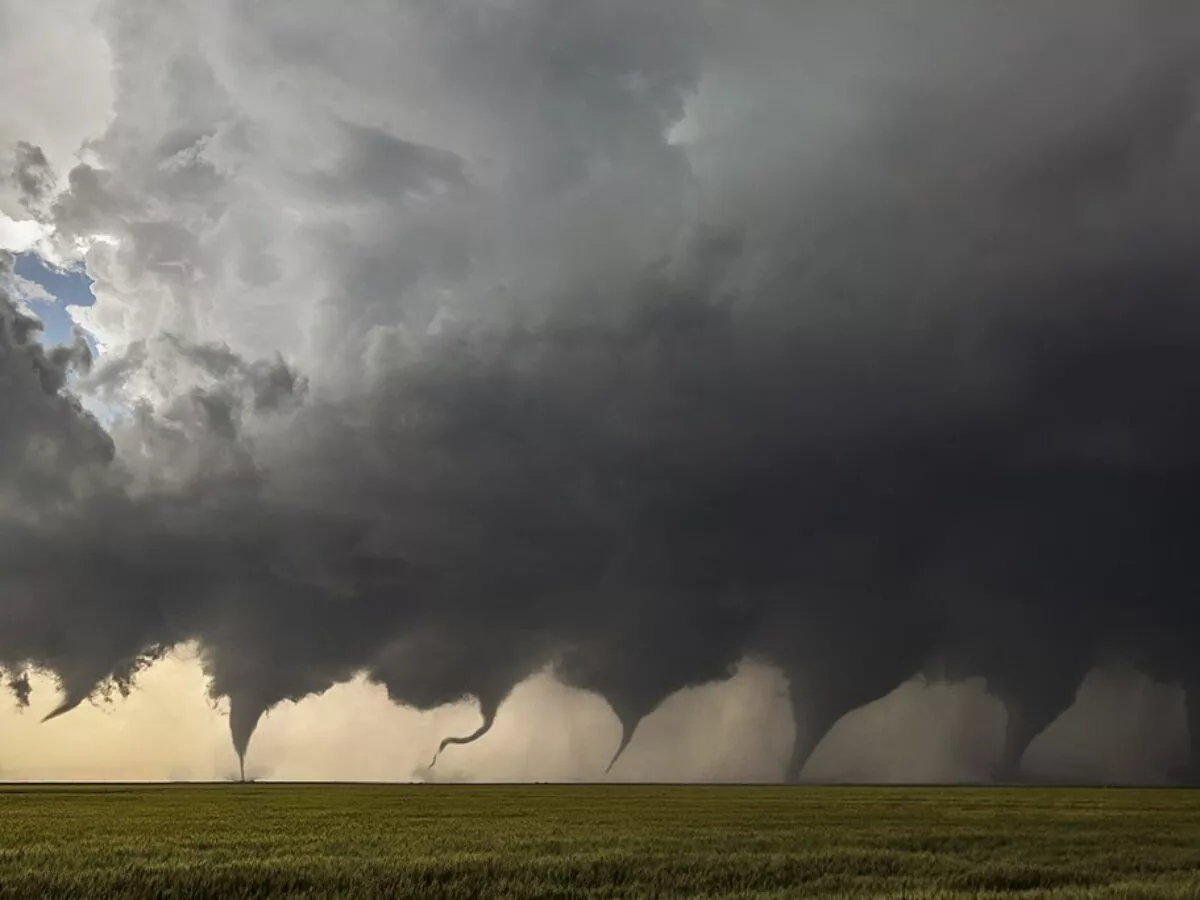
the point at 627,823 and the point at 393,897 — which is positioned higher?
the point at 393,897

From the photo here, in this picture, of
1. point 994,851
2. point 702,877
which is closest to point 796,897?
point 702,877

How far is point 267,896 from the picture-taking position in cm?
1991

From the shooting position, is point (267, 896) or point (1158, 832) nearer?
point (267, 896)

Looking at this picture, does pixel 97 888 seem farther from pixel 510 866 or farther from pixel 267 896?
pixel 510 866

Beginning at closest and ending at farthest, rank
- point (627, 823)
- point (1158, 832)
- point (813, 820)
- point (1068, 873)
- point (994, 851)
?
point (1068, 873), point (994, 851), point (1158, 832), point (627, 823), point (813, 820)

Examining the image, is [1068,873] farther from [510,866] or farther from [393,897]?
[393,897]

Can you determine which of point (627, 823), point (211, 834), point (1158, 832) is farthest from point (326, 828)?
point (1158, 832)

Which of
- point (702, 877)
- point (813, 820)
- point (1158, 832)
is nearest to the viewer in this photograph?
point (702, 877)

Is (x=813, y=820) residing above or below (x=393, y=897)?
below

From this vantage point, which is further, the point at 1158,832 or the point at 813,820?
the point at 813,820

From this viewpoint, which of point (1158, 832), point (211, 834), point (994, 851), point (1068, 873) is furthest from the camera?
point (1158, 832)

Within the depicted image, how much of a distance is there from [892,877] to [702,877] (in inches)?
207

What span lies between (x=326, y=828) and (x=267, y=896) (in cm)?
2306

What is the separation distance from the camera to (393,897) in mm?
19375
